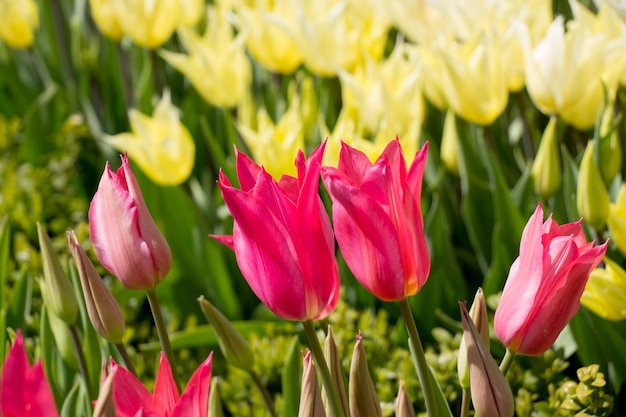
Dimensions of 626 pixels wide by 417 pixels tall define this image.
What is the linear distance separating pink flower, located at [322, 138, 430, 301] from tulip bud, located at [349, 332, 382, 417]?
61mm

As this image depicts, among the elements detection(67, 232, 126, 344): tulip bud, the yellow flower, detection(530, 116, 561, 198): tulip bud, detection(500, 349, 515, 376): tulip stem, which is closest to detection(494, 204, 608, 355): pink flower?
detection(500, 349, 515, 376): tulip stem

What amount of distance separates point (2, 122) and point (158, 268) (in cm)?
160

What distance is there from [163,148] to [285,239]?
43.1 inches

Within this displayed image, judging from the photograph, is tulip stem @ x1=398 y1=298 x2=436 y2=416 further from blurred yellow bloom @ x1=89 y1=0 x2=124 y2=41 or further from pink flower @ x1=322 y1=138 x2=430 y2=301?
blurred yellow bloom @ x1=89 y1=0 x2=124 y2=41

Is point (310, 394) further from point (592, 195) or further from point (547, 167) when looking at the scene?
point (547, 167)

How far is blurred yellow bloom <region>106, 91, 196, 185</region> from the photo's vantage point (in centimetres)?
179

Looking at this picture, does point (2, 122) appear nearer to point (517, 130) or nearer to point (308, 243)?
point (517, 130)

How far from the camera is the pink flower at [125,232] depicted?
0.85 m

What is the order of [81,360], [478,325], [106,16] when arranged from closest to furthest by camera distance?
1. [478,325]
2. [81,360]
3. [106,16]

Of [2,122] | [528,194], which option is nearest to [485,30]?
[528,194]

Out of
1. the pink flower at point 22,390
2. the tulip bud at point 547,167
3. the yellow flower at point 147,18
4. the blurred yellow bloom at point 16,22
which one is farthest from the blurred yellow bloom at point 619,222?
the blurred yellow bloom at point 16,22

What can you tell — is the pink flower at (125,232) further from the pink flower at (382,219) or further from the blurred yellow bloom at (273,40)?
the blurred yellow bloom at (273,40)

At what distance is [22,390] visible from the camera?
0.61 m

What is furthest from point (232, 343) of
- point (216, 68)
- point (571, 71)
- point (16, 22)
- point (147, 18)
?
point (16, 22)
